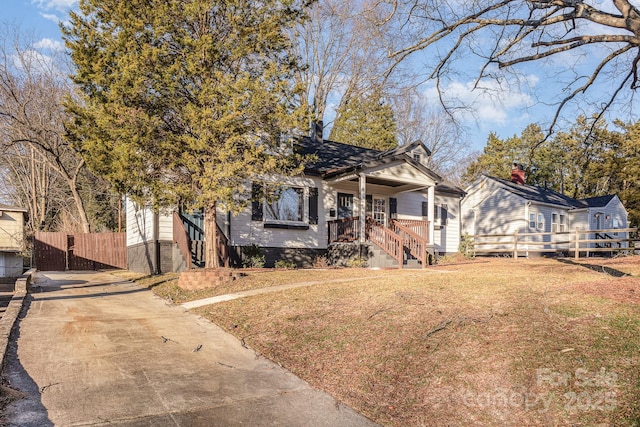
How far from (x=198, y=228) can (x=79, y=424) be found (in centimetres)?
1237

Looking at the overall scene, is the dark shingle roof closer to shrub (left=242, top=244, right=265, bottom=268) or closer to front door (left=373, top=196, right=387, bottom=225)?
front door (left=373, top=196, right=387, bottom=225)

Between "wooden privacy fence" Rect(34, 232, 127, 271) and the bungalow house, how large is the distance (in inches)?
138

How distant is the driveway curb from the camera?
6.00 metres

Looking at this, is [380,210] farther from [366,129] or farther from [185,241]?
[366,129]

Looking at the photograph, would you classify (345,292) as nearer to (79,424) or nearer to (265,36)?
(79,424)

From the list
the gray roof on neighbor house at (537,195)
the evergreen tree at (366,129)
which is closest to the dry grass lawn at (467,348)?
the gray roof on neighbor house at (537,195)

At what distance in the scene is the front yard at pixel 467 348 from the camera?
4.24m

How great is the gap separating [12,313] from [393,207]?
1528cm

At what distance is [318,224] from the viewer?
687 inches

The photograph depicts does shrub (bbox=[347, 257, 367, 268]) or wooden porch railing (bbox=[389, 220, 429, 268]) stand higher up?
wooden porch railing (bbox=[389, 220, 429, 268])

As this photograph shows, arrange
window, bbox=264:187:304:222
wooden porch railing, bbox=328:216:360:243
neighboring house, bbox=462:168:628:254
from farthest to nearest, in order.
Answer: neighboring house, bbox=462:168:628:254, wooden porch railing, bbox=328:216:360:243, window, bbox=264:187:304:222

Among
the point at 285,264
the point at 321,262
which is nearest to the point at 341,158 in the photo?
the point at 321,262

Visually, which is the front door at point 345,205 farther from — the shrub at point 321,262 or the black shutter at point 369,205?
the shrub at point 321,262

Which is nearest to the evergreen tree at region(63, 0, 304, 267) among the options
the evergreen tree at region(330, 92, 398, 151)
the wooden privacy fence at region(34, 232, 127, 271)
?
the wooden privacy fence at region(34, 232, 127, 271)
